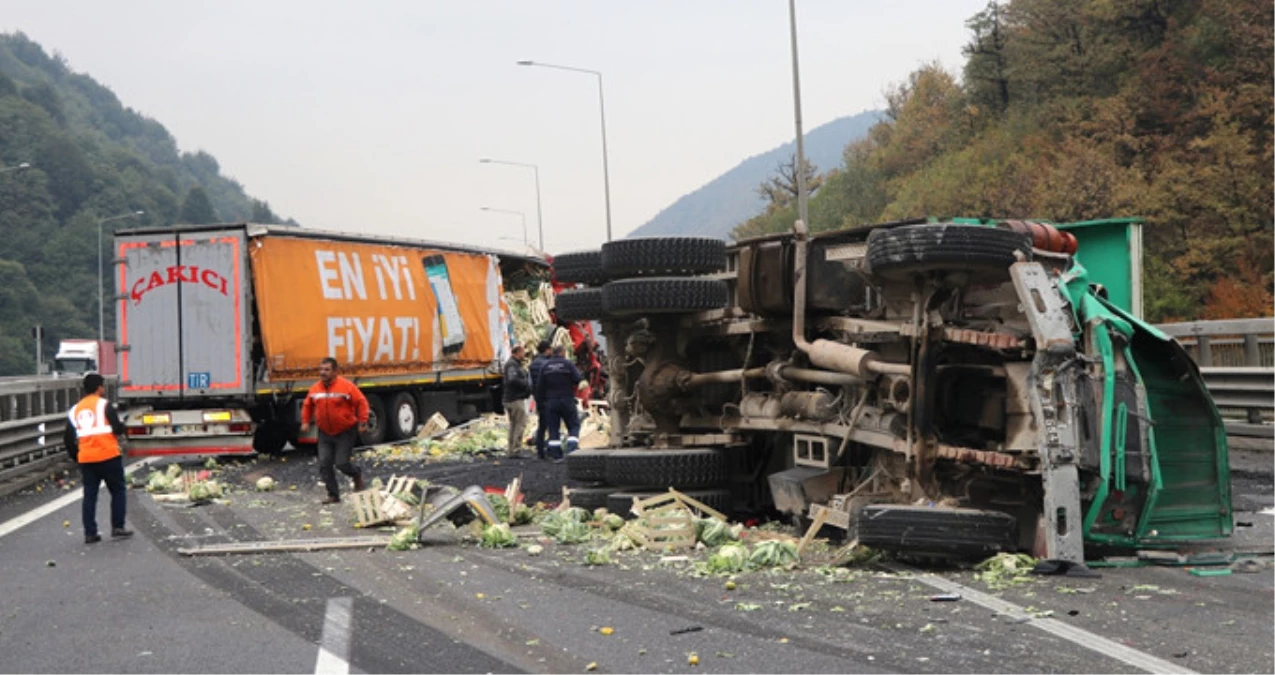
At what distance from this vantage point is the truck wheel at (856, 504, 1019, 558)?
7621 mm

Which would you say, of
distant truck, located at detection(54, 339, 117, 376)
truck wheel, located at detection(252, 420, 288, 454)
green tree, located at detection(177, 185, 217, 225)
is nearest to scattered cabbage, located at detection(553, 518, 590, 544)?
truck wheel, located at detection(252, 420, 288, 454)

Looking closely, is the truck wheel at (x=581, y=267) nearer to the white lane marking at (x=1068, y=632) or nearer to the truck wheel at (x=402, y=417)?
the white lane marking at (x=1068, y=632)

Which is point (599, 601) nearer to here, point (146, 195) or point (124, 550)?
point (124, 550)

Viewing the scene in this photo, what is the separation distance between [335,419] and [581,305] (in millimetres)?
3188

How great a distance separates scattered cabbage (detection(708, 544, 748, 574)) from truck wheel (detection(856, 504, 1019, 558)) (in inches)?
31.6

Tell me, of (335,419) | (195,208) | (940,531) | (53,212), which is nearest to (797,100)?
(335,419)

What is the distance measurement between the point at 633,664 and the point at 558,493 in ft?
24.6

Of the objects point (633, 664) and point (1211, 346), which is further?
point (1211, 346)

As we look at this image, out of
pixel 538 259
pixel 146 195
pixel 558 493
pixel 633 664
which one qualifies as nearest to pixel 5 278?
pixel 146 195

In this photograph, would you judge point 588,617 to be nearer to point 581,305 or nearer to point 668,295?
point 668,295

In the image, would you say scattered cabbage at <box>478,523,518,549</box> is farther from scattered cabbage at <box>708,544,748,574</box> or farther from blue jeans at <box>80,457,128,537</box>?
blue jeans at <box>80,457,128,537</box>

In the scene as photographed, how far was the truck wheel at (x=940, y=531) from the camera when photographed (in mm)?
7621

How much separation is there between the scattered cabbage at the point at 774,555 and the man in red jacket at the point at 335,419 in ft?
20.6

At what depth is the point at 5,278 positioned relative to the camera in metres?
105
